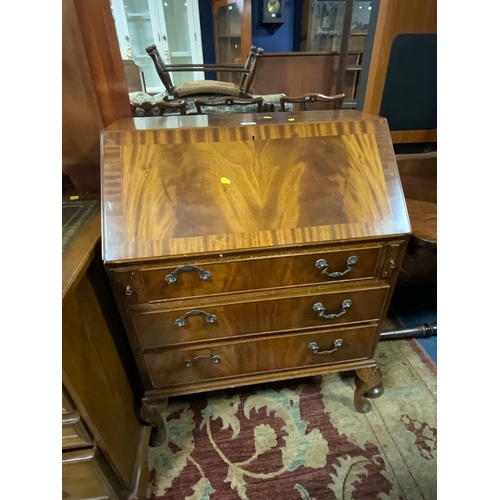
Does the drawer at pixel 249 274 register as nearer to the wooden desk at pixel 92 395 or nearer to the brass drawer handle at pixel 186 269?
the brass drawer handle at pixel 186 269

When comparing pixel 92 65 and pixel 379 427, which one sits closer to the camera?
pixel 92 65

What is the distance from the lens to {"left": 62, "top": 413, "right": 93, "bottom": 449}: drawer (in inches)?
27.4

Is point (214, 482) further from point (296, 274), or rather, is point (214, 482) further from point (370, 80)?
point (370, 80)

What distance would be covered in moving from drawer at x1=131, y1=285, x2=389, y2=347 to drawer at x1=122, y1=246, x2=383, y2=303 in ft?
0.15

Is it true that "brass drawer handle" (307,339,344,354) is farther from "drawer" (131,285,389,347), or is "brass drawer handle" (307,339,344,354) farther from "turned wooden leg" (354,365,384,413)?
"turned wooden leg" (354,365,384,413)

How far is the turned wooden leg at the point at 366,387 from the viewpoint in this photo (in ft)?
3.82

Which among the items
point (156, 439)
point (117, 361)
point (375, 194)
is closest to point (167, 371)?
point (117, 361)

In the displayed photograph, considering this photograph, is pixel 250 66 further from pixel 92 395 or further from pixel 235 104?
pixel 92 395

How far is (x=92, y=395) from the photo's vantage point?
2.50 ft

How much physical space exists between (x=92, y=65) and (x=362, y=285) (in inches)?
40.1

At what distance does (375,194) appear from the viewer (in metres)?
0.90

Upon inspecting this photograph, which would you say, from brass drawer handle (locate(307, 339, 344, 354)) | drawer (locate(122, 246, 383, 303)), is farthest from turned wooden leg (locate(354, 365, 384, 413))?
drawer (locate(122, 246, 383, 303))
